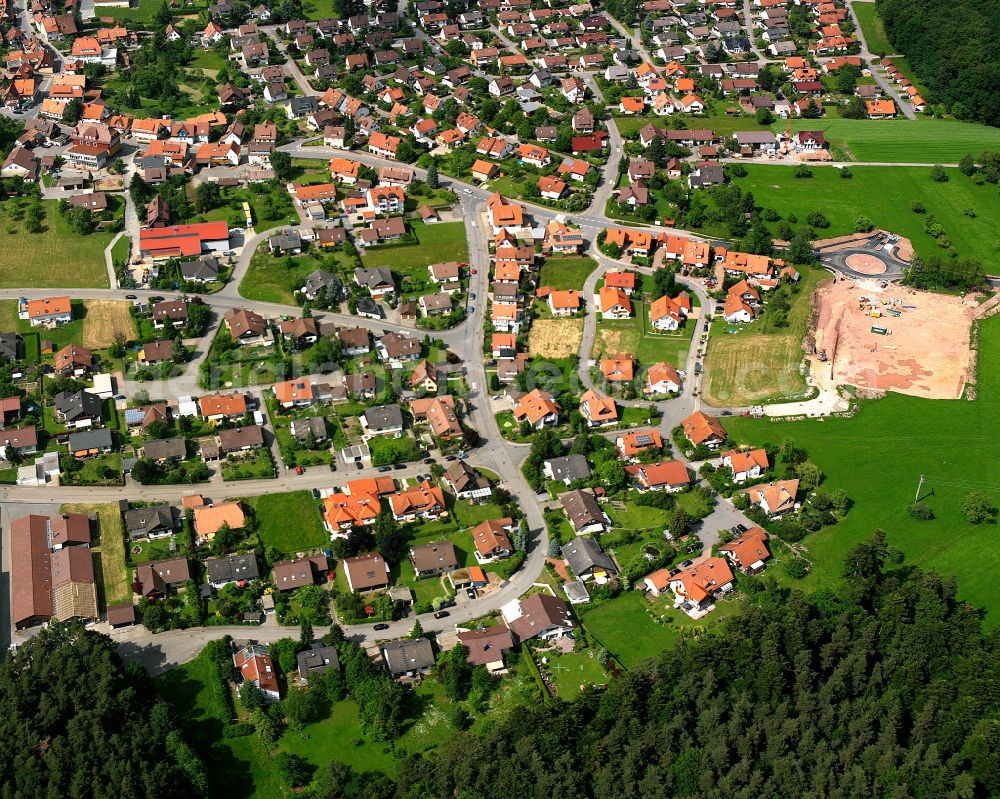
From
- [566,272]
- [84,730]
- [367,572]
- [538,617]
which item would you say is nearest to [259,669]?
[367,572]

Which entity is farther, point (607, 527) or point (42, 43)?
point (42, 43)

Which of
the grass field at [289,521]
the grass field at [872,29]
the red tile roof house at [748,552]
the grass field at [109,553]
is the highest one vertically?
the grass field at [872,29]

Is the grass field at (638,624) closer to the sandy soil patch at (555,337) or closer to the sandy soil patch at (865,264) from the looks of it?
the sandy soil patch at (555,337)

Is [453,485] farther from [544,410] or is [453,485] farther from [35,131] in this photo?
[35,131]

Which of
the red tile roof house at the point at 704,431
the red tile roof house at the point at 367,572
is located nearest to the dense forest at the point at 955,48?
the red tile roof house at the point at 704,431

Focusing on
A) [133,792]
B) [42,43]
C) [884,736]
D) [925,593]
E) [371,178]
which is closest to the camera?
[133,792]

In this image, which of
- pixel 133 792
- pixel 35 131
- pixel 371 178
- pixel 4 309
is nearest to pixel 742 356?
pixel 371 178
